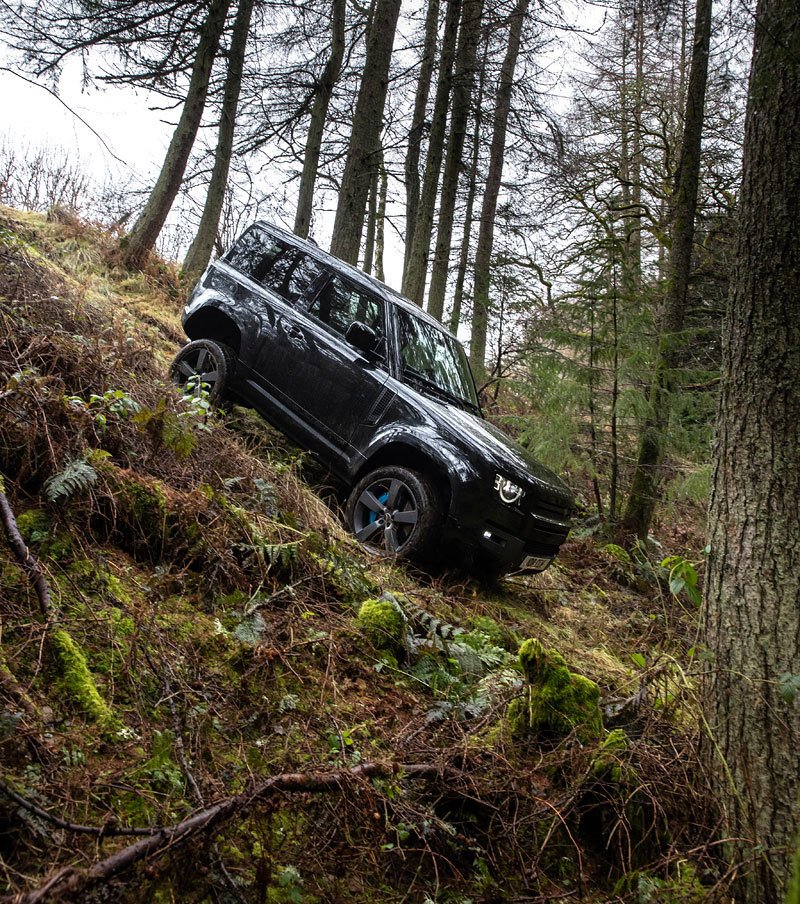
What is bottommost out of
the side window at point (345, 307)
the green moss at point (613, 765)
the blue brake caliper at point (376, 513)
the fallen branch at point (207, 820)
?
the green moss at point (613, 765)

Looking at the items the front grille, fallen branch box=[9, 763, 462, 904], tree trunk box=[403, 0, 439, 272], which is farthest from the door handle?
tree trunk box=[403, 0, 439, 272]

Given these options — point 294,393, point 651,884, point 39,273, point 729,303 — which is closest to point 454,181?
point 294,393

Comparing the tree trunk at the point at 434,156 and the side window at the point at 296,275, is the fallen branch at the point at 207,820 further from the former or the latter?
the tree trunk at the point at 434,156

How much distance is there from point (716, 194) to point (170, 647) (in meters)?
10.6

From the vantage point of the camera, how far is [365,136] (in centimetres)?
991

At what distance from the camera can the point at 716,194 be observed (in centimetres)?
997

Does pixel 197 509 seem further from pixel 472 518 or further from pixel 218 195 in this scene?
pixel 218 195

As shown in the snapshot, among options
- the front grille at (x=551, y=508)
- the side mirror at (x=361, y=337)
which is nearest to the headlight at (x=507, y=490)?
the front grille at (x=551, y=508)

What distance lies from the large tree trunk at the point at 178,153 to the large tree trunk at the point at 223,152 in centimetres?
114

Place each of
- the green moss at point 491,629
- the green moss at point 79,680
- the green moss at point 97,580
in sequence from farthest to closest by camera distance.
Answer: the green moss at point 491,629 < the green moss at point 97,580 < the green moss at point 79,680

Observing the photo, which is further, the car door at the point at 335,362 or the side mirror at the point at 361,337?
the car door at the point at 335,362

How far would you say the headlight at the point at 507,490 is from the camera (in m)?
5.06

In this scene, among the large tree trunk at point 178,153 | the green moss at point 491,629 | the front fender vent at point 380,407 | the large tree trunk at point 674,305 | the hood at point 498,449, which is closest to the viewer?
the green moss at point 491,629

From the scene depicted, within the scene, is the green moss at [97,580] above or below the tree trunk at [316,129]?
below
